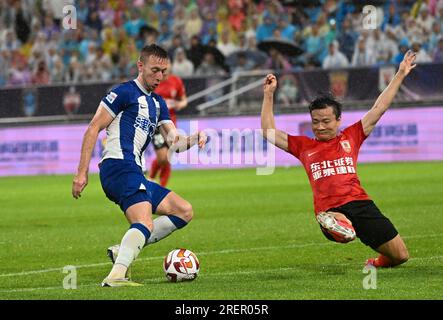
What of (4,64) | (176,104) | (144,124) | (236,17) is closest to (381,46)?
(236,17)

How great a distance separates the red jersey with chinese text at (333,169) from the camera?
9.20m

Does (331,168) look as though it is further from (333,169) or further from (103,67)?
(103,67)

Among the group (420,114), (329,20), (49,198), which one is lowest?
(49,198)

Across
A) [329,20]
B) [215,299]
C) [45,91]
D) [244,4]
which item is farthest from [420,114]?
[215,299]

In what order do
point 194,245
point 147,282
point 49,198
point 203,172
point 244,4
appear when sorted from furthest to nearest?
point 244,4 → point 203,172 → point 49,198 → point 194,245 → point 147,282

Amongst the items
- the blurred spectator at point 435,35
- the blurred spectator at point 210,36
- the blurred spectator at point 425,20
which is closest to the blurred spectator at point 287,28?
the blurred spectator at point 210,36

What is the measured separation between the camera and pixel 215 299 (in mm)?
7453

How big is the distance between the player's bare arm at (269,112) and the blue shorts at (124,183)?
1.18 metres

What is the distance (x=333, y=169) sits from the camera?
9227 millimetres

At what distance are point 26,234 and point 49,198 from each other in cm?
552

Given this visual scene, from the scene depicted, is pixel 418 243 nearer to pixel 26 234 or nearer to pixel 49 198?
pixel 26 234

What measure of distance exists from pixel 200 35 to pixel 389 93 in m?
18.5

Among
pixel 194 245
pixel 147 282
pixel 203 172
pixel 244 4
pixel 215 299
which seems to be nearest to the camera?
pixel 215 299

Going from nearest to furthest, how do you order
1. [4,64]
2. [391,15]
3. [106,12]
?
[391,15] < [4,64] < [106,12]
